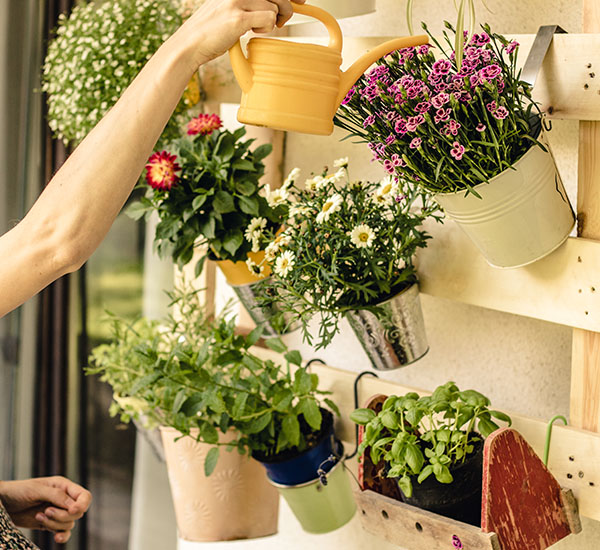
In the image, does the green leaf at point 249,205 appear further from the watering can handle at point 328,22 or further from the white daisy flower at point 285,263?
the watering can handle at point 328,22

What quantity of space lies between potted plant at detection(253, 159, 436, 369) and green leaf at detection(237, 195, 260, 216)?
71 millimetres

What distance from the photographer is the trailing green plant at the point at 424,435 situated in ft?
3.07

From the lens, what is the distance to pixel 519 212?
917mm

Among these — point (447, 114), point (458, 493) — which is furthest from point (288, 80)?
point (458, 493)

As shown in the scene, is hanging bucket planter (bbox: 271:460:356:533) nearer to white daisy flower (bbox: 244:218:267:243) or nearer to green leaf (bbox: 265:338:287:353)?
green leaf (bbox: 265:338:287:353)

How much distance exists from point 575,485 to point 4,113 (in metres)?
1.35

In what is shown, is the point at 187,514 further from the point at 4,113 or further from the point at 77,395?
the point at 4,113

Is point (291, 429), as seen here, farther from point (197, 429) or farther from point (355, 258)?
point (355, 258)

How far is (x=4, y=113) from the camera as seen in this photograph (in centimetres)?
166

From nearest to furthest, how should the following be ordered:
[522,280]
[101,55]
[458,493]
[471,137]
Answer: [471,137], [458,493], [522,280], [101,55]

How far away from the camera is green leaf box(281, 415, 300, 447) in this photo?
118 centimetres

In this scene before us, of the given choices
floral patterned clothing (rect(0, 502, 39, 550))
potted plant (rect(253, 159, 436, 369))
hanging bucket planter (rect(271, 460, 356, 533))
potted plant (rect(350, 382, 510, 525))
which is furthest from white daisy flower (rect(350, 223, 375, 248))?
floral patterned clothing (rect(0, 502, 39, 550))

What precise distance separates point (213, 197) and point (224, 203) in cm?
2

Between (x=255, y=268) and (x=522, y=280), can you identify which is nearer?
(x=522, y=280)
